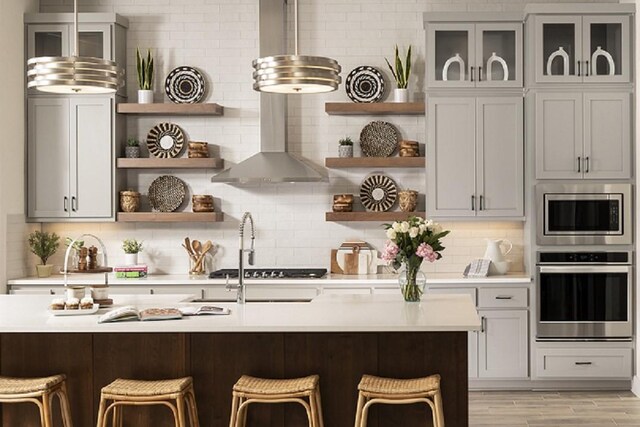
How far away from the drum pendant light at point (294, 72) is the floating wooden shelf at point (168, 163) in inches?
134

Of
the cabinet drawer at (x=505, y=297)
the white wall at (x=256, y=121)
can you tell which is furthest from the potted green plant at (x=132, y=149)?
the cabinet drawer at (x=505, y=297)

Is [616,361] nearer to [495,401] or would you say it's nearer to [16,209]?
A: [495,401]

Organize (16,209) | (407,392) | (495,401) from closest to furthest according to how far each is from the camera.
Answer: (407,392) < (495,401) < (16,209)

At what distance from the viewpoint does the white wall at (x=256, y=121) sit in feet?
26.4

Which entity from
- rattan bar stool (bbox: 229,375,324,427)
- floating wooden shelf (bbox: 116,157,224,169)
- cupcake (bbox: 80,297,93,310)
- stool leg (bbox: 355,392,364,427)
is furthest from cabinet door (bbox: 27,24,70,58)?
stool leg (bbox: 355,392,364,427)

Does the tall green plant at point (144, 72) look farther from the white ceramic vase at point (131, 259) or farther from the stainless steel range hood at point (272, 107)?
the white ceramic vase at point (131, 259)

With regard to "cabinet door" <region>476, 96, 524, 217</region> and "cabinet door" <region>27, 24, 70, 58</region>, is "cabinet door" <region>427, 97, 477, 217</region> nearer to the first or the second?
"cabinet door" <region>476, 96, 524, 217</region>

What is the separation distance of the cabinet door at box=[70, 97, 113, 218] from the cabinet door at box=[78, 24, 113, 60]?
1.30 feet

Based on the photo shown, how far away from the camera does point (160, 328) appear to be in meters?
4.71

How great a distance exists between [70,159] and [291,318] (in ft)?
12.0

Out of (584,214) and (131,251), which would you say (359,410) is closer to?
(584,214)

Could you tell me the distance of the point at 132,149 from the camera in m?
7.91

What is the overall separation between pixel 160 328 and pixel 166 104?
351 centimetres

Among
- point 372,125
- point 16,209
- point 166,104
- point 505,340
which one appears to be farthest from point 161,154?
point 505,340
